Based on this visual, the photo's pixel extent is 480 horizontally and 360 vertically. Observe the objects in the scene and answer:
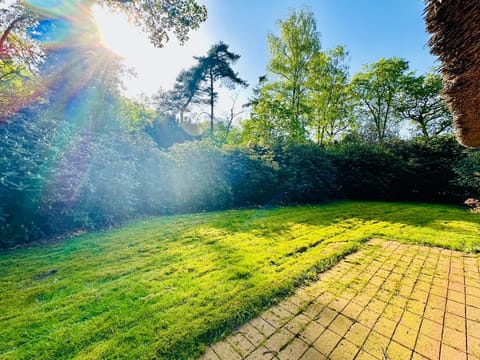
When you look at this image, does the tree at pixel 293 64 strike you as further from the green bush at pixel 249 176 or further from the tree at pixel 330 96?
the green bush at pixel 249 176

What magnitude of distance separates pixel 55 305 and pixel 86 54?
8727 millimetres

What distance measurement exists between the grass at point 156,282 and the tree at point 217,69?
13859 mm

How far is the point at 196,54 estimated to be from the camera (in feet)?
47.3

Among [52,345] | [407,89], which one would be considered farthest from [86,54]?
[407,89]

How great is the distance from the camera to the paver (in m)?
1.42

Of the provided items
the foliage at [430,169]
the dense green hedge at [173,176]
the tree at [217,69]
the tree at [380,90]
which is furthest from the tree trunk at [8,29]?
the tree at [380,90]

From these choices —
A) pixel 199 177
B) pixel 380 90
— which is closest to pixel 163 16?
pixel 199 177

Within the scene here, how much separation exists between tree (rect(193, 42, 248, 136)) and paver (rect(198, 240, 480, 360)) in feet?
51.5

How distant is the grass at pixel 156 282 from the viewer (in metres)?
1.47

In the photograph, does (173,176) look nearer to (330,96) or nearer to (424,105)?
(330,96)

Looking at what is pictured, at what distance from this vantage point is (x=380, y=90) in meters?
16.7

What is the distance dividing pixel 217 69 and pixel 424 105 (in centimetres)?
1684

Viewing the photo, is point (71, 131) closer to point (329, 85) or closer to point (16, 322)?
point (16, 322)

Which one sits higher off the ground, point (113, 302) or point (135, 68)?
point (135, 68)
